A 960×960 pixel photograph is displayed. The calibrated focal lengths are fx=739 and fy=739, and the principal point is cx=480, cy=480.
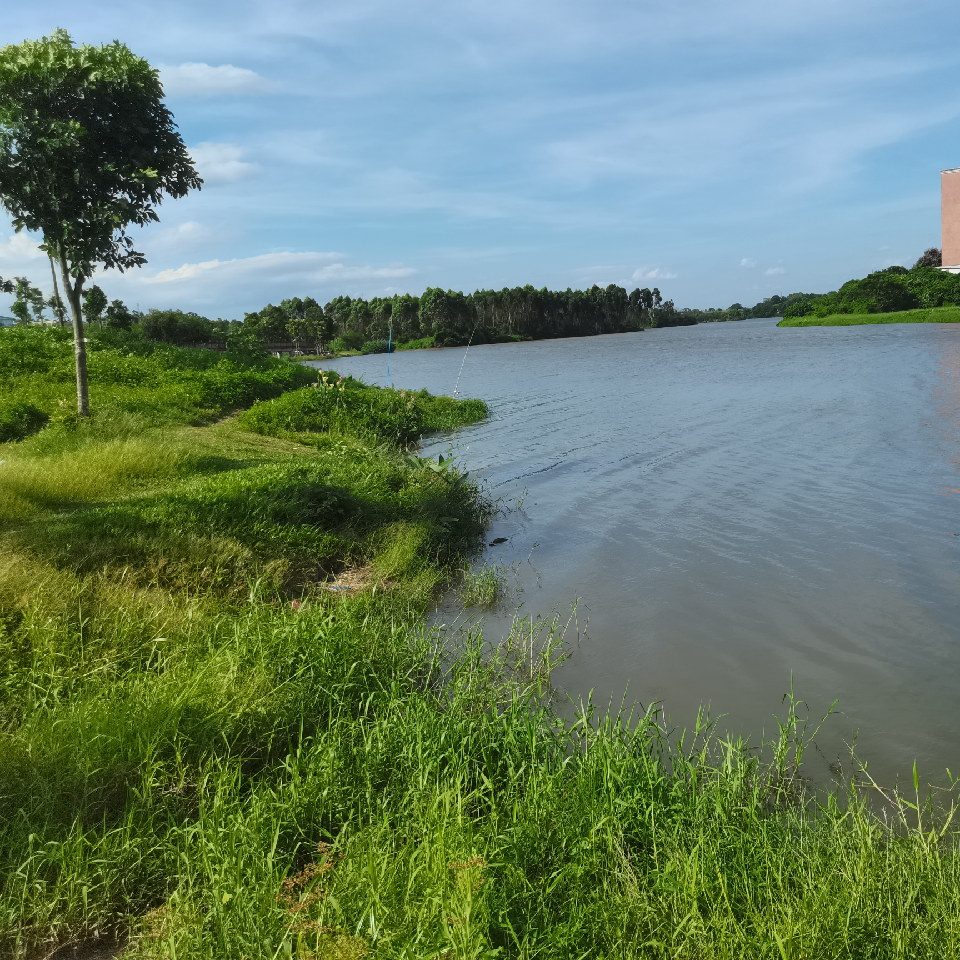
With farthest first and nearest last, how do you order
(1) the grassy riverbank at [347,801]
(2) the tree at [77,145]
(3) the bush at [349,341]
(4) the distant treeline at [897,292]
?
(3) the bush at [349,341] < (4) the distant treeline at [897,292] < (2) the tree at [77,145] < (1) the grassy riverbank at [347,801]

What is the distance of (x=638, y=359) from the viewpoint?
2120 inches

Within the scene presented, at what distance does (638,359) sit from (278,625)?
166 ft

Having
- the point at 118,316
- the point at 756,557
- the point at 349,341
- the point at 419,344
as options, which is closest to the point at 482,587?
the point at 756,557

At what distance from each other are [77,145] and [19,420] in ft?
17.2

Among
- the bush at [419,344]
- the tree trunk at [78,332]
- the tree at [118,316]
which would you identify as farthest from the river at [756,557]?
the bush at [419,344]

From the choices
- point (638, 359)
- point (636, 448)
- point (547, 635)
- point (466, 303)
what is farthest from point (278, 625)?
point (466, 303)

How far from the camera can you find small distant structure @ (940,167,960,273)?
3014 inches

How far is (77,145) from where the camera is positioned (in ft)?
38.8

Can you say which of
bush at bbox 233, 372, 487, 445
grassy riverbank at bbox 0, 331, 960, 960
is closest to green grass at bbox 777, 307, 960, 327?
bush at bbox 233, 372, 487, 445

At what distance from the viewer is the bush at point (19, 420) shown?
1368 centimetres

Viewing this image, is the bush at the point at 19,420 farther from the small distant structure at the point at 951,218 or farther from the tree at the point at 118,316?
the small distant structure at the point at 951,218

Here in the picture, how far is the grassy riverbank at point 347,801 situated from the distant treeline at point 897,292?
92.4 metres

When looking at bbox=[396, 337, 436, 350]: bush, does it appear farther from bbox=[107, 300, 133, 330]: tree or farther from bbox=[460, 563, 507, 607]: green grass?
bbox=[460, 563, 507, 607]: green grass

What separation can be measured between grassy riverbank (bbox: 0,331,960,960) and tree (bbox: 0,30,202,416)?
688 cm
